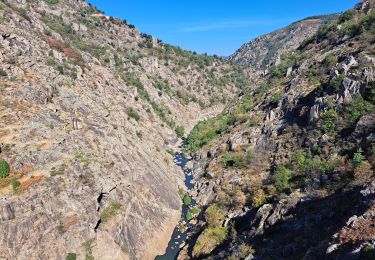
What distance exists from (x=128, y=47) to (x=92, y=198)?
12319 centimetres

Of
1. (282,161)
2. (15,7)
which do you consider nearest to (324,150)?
(282,161)

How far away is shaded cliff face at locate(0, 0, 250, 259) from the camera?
52188 millimetres

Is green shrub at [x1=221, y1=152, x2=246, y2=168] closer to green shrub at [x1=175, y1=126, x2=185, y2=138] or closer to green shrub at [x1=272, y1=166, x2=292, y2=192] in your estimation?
green shrub at [x1=272, y1=166, x2=292, y2=192]

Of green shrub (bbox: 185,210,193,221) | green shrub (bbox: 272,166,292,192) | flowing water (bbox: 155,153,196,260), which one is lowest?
flowing water (bbox: 155,153,196,260)

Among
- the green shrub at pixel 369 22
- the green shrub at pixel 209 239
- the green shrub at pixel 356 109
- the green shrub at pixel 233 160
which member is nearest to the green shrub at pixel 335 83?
the green shrub at pixel 356 109

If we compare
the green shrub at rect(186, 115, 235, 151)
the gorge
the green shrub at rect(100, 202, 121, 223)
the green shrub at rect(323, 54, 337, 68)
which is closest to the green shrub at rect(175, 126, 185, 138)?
the green shrub at rect(186, 115, 235, 151)

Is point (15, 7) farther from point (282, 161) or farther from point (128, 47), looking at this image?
point (282, 161)

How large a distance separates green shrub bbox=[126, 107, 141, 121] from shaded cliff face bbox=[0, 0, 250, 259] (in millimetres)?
468

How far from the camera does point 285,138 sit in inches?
3113

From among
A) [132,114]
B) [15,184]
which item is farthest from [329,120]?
[132,114]

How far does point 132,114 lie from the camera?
10462 cm

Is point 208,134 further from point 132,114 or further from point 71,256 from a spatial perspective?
point 71,256

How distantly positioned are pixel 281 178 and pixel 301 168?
4352 mm

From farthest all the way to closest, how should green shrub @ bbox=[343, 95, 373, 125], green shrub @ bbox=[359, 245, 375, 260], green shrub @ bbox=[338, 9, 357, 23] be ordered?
green shrub @ bbox=[338, 9, 357, 23], green shrub @ bbox=[343, 95, 373, 125], green shrub @ bbox=[359, 245, 375, 260]
